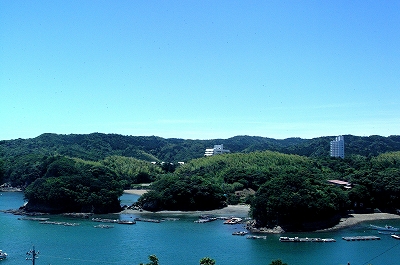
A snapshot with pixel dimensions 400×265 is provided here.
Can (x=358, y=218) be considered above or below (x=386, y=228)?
above

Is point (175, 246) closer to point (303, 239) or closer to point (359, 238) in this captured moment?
point (303, 239)

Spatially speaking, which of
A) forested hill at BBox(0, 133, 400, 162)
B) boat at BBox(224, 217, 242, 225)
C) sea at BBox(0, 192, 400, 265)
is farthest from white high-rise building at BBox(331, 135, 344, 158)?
boat at BBox(224, 217, 242, 225)

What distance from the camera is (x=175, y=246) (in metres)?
38.9

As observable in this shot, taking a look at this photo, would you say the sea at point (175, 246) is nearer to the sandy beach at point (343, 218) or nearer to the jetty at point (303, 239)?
the jetty at point (303, 239)

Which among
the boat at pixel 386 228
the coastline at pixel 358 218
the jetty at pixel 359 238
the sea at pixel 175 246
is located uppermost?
the coastline at pixel 358 218

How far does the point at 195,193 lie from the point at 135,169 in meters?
41.0

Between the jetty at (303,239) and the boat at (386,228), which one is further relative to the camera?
the boat at (386,228)

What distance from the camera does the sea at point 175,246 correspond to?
1352 inches

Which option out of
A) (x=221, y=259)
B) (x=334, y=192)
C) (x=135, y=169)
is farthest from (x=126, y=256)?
(x=135, y=169)

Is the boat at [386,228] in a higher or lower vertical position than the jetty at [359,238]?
higher

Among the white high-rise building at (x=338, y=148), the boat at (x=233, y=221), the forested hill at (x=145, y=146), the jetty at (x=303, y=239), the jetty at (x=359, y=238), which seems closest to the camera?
the jetty at (x=303, y=239)

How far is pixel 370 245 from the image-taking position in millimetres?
38875

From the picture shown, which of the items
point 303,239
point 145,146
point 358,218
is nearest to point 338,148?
point 145,146

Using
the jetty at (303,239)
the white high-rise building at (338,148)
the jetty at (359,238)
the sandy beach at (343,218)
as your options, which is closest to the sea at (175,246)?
the jetty at (359,238)
